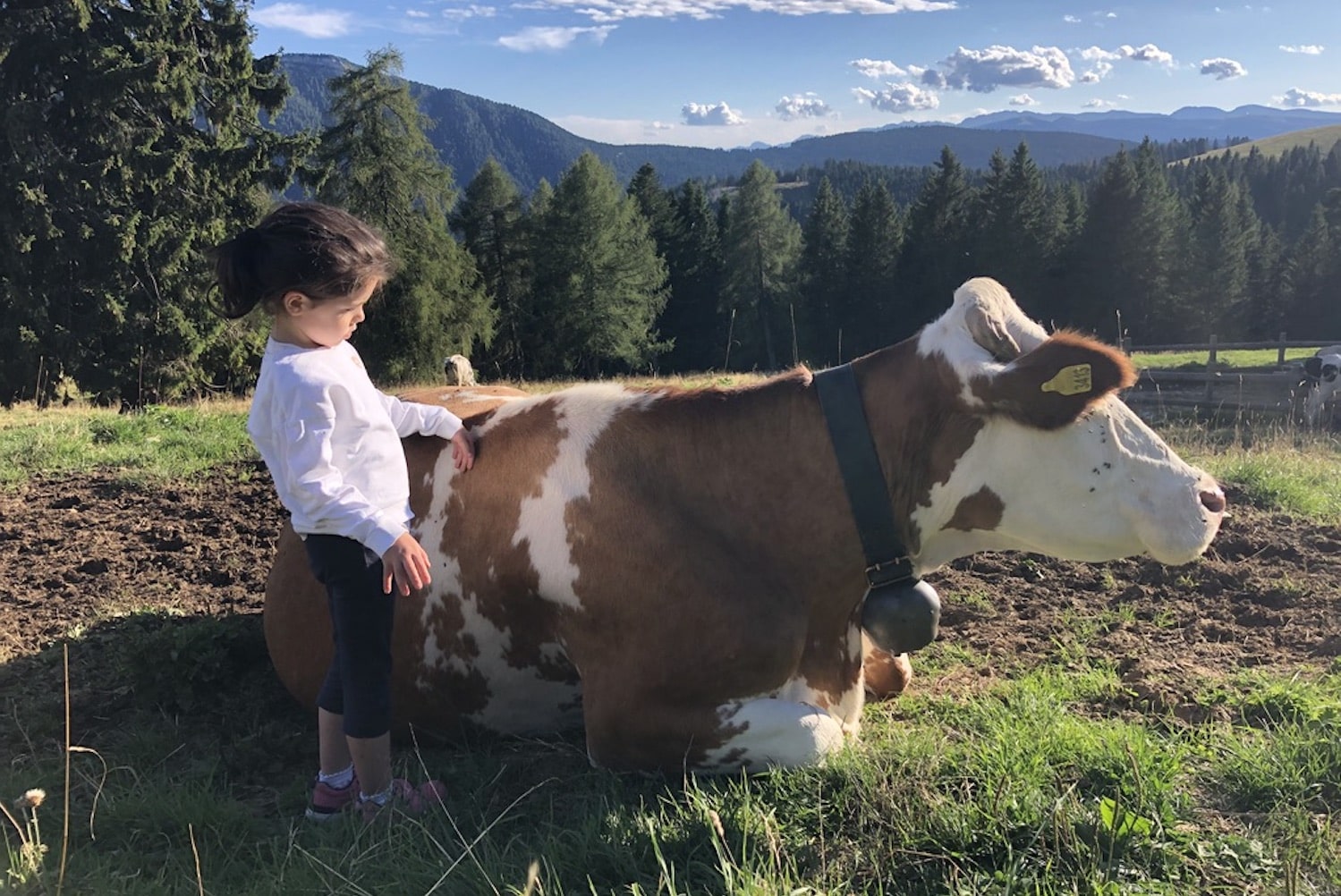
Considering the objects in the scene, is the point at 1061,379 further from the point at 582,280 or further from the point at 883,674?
the point at 582,280

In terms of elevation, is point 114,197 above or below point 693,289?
above

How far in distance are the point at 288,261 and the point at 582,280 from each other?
48.9 metres

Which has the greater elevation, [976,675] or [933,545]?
[933,545]

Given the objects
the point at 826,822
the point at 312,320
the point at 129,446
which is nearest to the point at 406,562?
the point at 312,320

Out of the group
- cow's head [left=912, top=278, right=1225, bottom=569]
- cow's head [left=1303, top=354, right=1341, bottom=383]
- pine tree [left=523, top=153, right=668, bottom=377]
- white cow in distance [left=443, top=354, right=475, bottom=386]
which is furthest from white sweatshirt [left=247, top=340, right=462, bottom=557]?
pine tree [left=523, top=153, right=668, bottom=377]

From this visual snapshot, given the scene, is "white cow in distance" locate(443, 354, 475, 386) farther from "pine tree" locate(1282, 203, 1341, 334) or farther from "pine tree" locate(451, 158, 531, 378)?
"pine tree" locate(1282, 203, 1341, 334)

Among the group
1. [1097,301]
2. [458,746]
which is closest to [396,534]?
[458,746]

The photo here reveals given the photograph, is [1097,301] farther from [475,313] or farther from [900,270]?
[475,313]

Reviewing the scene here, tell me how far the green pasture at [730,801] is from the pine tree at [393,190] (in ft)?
107

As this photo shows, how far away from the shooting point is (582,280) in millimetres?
A: 50656

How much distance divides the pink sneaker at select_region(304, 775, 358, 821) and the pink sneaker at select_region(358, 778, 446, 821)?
6 cm

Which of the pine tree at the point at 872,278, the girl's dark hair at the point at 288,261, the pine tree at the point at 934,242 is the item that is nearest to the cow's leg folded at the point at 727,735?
the girl's dark hair at the point at 288,261

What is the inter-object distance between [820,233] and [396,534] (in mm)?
65834

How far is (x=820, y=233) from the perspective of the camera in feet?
215
